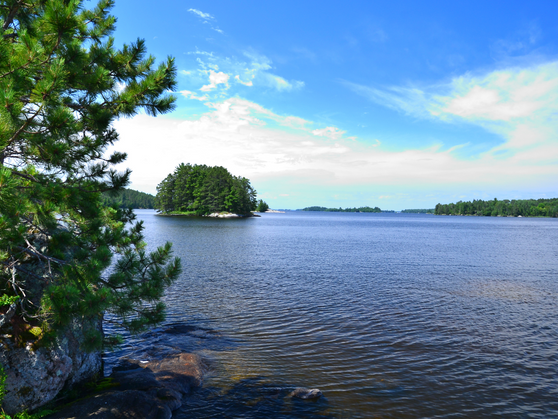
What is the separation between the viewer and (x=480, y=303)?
19.6m

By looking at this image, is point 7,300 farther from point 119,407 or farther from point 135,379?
point 135,379

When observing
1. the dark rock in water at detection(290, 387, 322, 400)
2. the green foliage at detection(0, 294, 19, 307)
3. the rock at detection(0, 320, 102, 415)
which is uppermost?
the green foliage at detection(0, 294, 19, 307)

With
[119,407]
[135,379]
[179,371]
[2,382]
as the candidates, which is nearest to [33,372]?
[2,382]

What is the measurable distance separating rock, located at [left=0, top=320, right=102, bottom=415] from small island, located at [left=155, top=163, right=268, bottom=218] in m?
123

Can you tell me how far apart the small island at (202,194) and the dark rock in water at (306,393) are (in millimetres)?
122085

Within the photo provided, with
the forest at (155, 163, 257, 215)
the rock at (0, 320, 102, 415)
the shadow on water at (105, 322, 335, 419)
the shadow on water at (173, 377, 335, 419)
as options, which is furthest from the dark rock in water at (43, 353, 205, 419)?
the forest at (155, 163, 257, 215)

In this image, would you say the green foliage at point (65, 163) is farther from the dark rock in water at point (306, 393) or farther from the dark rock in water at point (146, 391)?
the dark rock in water at point (306, 393)

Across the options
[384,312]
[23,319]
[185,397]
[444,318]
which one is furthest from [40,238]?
[444,318]

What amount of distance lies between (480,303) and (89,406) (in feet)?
67.0

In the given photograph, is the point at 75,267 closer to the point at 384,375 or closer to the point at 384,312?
the point at 384,375

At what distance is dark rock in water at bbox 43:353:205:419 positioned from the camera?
7.48 meters

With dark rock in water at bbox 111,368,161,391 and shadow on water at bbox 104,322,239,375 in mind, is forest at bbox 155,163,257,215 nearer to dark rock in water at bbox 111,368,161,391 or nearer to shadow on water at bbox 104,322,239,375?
shadow on water at bbox 104,322,239,375

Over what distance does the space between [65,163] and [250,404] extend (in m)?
7.54

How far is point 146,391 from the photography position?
878 cm
